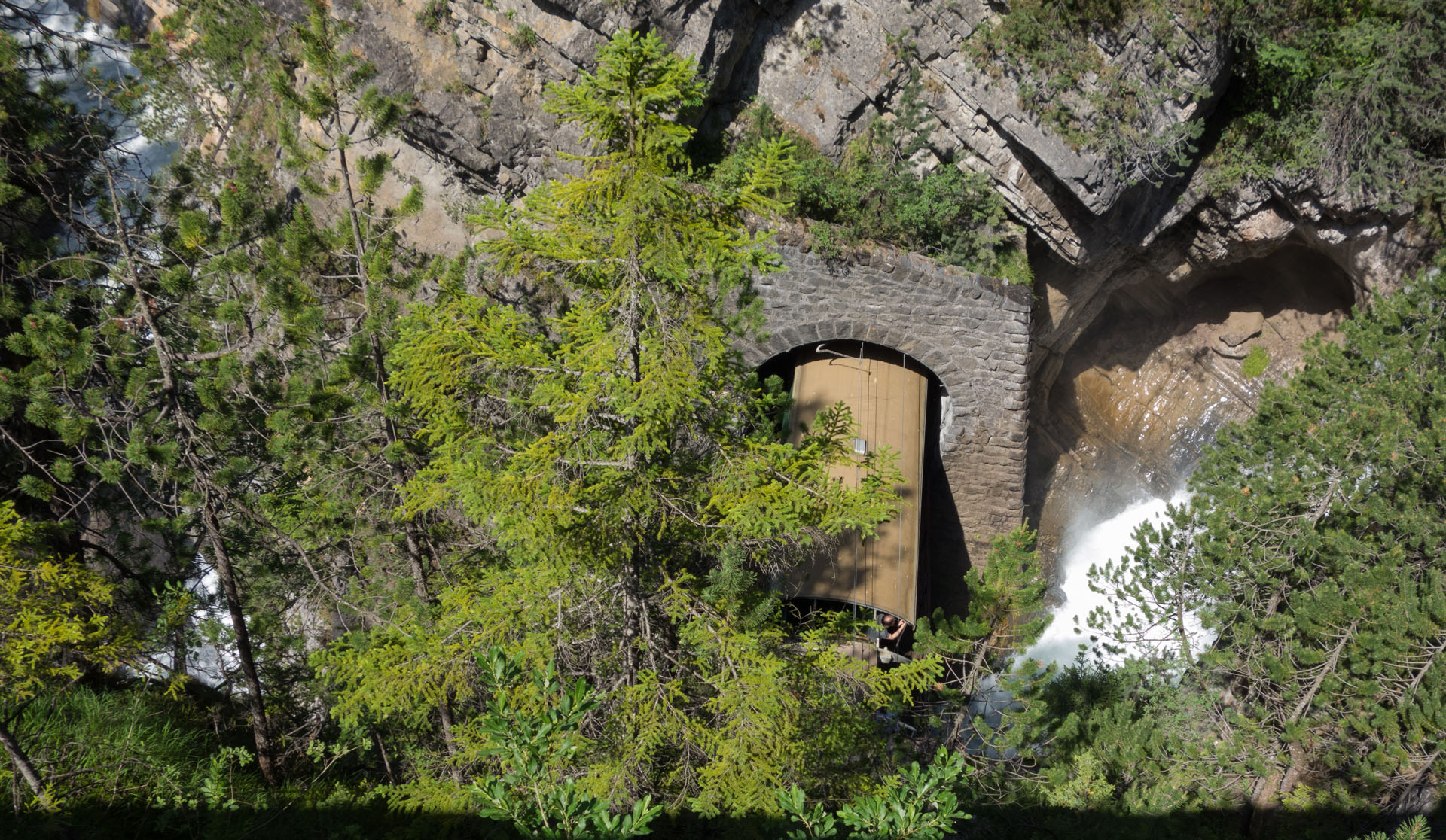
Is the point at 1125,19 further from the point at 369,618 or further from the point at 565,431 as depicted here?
the point at 369,618

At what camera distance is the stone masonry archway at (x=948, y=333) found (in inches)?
385

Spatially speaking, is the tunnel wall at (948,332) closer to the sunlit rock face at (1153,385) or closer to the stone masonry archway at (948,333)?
the stone masonry archway at (948,333)

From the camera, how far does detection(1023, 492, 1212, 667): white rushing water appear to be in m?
12.6

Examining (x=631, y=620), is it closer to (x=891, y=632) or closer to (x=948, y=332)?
(x=891, y=632)

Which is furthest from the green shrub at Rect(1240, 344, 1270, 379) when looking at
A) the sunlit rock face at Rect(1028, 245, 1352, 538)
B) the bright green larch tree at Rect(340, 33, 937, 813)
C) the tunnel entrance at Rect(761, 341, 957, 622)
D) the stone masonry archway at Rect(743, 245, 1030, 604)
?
the bright green larch tree at Rect(340, 33, 937, 813)

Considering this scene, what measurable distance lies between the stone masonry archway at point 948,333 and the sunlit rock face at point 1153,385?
11.3 ft

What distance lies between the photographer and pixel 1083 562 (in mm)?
13586

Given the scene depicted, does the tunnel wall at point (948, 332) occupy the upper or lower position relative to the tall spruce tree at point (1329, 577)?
upper

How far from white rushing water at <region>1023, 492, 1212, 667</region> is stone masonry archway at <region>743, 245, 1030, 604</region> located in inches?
107

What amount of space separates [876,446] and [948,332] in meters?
1.89

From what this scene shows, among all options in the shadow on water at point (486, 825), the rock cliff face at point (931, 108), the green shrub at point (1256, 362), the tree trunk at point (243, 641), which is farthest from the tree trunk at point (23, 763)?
the green shrub at point (1256, 362)

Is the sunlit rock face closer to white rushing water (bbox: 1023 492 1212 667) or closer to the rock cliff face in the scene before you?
white rushing water (bbox: 1023 492 1212 667)

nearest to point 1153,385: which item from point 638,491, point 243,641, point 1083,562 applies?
point 1083,562

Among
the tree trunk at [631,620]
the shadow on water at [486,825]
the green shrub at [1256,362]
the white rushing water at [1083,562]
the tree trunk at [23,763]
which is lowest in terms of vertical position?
the shadow on water at [486,825]
